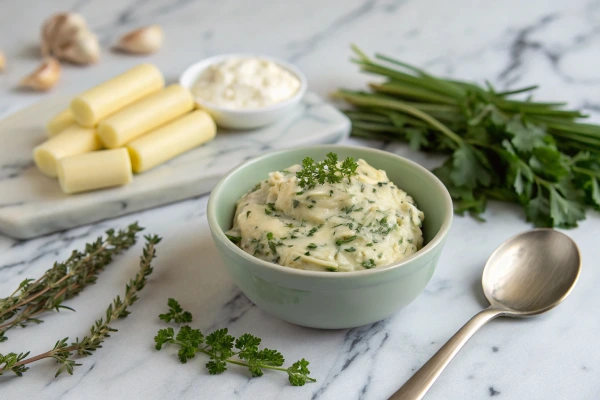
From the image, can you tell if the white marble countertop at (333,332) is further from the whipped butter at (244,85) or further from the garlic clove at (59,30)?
the whipped butter at (244,85)

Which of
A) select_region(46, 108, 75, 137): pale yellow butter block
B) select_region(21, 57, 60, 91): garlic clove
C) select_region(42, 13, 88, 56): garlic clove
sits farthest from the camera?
select_region(42, 13, 88, 56): garlic clove

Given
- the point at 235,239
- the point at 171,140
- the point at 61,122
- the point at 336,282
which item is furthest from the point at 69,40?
the point at 336,282

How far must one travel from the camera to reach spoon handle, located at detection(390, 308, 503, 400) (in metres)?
1.80

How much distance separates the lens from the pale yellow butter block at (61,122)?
2957mm

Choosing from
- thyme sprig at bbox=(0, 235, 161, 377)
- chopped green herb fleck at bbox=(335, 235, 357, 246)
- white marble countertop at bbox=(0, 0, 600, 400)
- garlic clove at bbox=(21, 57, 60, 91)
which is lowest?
white marble countertop at bbox=(0, 0, 600, 400)

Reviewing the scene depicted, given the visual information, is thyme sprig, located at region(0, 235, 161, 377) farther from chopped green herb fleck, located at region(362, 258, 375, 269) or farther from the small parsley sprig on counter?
chopped green herb fleck, located at region(362, 258, 375, 269)

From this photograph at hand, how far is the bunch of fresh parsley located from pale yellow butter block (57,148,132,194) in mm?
1189

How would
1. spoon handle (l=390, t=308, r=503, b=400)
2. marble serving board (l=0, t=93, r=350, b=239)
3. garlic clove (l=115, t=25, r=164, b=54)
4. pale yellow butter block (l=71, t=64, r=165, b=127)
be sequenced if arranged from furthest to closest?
1. garlic clove (l=115, t=25, r=164, b=54)
2. pale yellow butter block (l=71, t=64, r=165, b=127)
3. marble serving board (l=0, t=93, r=350, b=239)
4. spoon handle (l=390, t=308, r=503, b=400)

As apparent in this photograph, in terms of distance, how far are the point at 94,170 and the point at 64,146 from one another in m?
0.22

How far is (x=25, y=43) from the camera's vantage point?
408cm

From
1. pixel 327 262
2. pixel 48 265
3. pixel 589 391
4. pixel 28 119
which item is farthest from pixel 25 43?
pixel 589 391

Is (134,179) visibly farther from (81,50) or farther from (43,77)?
(81,50)

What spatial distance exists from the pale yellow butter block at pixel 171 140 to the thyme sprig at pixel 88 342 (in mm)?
611

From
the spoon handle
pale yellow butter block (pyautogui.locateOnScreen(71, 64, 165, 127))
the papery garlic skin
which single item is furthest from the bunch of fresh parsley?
the papery garlic skin
